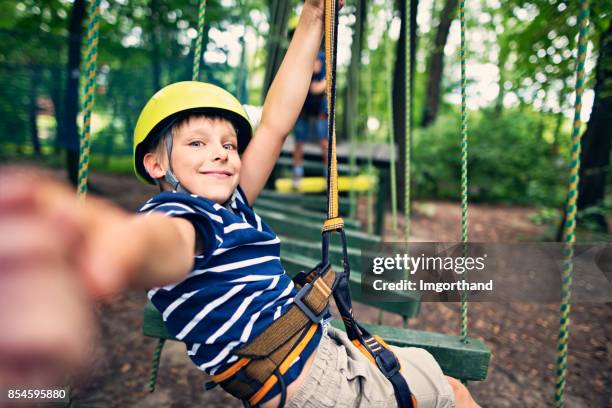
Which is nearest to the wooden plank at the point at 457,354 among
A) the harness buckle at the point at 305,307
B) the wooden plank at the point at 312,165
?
the harness buckle at the point at 305,307

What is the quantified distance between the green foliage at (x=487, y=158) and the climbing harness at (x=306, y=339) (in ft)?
29.5

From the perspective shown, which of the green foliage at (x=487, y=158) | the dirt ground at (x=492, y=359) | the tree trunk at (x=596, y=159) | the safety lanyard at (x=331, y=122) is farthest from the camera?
the green foliage at (x=487, y=158)

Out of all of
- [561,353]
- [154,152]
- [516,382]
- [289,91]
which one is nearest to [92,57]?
[154,152]

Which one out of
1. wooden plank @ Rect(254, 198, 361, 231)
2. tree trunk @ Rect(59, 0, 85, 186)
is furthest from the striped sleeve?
tree trunk @ Rect(59, 0, 85, 186)

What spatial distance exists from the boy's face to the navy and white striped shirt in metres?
0.11

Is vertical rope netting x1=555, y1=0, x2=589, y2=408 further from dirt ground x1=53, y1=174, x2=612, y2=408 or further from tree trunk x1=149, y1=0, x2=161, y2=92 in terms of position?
tree trunk x1=149, y1=0, x2=161, y2=92

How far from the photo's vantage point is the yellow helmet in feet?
4.08

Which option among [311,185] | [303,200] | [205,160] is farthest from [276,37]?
[205,160]

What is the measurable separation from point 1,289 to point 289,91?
48.3 inches

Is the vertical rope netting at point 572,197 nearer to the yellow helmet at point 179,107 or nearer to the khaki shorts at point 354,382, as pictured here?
the khaki shorts at point 354,382

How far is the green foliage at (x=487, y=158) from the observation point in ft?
31.2

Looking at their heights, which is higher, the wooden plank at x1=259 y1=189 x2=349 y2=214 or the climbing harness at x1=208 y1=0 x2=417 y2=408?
the wooden plank at x1=259 y1=189 x2=349 y2=214

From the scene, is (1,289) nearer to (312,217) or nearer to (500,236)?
(312,217)

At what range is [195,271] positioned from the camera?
3.33ft
